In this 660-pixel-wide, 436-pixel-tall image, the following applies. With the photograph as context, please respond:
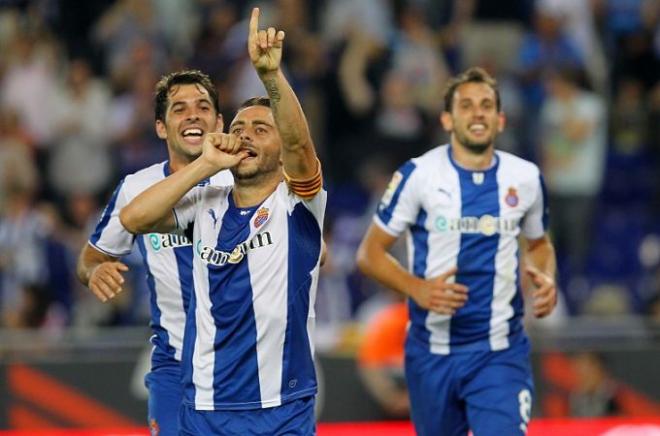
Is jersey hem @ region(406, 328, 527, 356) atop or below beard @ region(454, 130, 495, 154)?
below

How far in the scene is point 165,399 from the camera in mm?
7227

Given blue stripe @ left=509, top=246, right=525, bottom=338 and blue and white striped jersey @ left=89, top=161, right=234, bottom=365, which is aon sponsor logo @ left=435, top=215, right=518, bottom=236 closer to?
blue stripe @ left=509, top=246, right=525, bottom=338

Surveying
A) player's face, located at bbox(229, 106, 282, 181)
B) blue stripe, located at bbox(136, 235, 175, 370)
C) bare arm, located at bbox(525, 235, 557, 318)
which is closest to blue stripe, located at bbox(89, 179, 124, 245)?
blue stripe, located at bbox(136, 235, 175, 370)

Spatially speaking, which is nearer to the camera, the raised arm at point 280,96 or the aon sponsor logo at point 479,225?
the raised arm at point 280,96

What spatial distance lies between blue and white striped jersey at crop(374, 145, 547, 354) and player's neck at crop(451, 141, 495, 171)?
0.03 m

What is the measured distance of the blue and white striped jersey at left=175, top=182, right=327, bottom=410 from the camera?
6.38 metres

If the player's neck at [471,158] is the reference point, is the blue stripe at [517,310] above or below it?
below

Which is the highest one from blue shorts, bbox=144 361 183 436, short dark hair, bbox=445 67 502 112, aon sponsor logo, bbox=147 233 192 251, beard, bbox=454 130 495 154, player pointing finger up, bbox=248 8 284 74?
player pointing finger up, bbox=248 8 284 74

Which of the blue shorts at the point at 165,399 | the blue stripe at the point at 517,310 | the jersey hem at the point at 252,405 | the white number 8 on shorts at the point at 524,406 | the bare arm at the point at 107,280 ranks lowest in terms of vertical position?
the white number 8 on shorts at the point at 524,406

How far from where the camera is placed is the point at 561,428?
395 inches

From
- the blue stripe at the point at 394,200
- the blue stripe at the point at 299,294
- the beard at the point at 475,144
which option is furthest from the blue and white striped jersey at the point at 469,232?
the blue stripe at the point at 299,294

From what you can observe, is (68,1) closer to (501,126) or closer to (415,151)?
(415,151)

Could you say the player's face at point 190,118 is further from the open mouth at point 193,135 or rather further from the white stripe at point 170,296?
the white stripe at point 170,296

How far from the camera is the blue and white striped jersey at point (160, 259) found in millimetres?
7230
